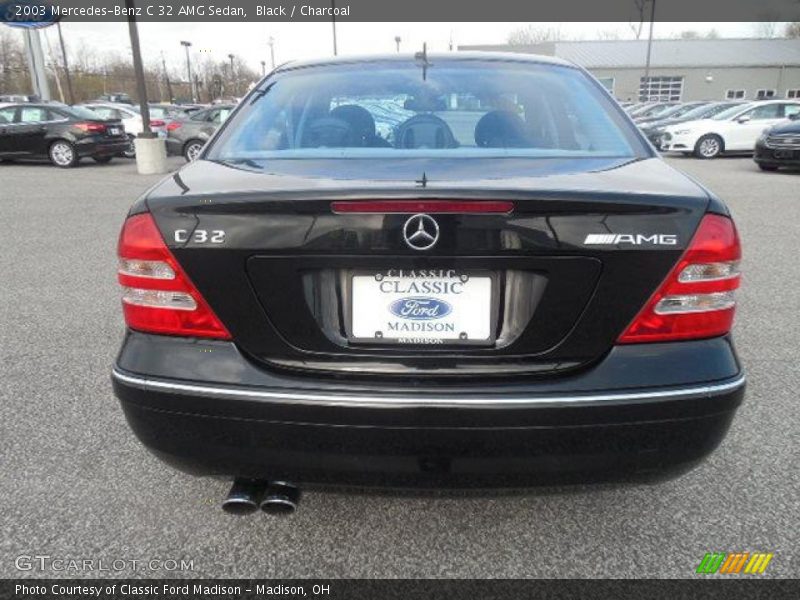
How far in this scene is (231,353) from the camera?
167 cm

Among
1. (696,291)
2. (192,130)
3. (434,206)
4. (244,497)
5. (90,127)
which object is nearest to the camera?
(434,206)

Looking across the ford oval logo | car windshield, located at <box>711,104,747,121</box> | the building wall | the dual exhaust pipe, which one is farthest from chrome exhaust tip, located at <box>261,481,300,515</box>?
the building wall

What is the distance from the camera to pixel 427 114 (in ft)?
8.11

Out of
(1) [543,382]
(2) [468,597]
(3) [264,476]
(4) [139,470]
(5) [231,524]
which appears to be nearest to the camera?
(1) [543,382]

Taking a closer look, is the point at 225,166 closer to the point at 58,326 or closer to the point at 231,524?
the point at 231,524

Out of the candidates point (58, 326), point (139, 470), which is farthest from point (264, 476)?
point (58, 326)

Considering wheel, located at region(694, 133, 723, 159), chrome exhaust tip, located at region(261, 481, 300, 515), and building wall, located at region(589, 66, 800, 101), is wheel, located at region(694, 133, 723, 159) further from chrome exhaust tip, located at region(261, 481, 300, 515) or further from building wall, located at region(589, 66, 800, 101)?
building wall, located at region(589, 66, 800, 101)

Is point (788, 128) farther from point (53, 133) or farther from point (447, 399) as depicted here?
point (53, 133)

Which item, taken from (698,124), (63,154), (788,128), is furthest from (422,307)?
(698,124)

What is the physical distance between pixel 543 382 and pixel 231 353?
0.84 meters

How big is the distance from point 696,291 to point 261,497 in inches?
53.7

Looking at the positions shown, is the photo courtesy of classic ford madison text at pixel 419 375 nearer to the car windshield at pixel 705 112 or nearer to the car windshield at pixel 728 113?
the car windshield at pixel 728 113

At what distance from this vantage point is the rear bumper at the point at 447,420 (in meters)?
1.59

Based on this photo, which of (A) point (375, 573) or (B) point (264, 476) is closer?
(B) point (264, 476)
